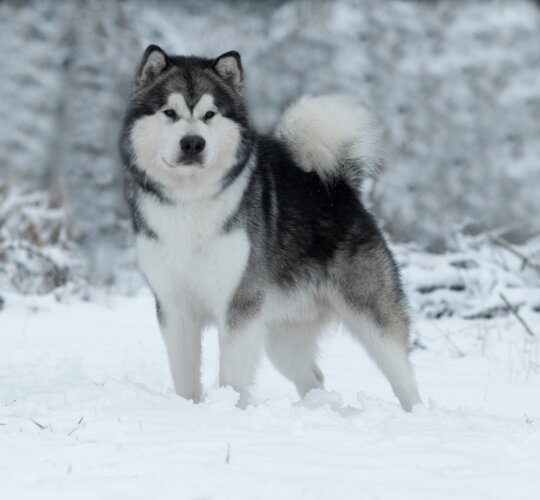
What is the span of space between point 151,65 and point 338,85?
11.1 metres

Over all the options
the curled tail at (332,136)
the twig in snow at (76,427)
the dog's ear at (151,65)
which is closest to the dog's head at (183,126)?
the dog's ear at (151,65)

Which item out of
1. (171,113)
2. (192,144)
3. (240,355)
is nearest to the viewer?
(192,144)

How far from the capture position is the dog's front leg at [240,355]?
12.3 feet

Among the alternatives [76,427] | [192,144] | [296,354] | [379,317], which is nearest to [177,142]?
[192,144]

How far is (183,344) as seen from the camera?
3.91 meters

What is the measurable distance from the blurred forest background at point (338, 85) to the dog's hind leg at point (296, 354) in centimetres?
726

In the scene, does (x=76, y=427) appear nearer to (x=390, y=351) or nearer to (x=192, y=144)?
(x=192, y=144)

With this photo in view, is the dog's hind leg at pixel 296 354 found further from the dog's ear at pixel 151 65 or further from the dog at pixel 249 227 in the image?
the dog's ear at pixel 151 65

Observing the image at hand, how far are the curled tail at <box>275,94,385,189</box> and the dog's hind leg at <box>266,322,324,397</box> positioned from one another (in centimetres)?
88

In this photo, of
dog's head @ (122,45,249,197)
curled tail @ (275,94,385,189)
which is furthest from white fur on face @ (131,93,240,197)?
curled tail @ (275,94,385,189)

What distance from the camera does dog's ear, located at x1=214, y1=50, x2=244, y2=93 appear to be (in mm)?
3953

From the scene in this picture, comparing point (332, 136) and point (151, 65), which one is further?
point (332, 136)

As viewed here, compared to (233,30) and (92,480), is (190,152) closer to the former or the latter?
(92,480)

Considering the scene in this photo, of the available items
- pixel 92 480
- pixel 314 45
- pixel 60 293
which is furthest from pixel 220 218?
pixel 314 45
